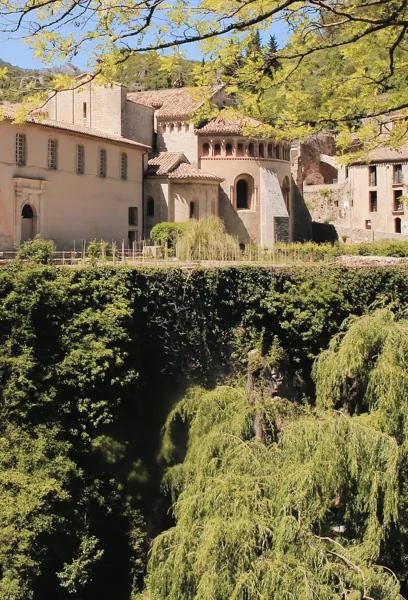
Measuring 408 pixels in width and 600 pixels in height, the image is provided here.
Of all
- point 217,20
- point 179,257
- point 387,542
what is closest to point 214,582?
point 387,542

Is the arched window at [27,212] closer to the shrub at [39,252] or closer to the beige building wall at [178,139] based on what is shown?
the shrub at [39,252]

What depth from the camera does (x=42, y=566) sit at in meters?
14.8

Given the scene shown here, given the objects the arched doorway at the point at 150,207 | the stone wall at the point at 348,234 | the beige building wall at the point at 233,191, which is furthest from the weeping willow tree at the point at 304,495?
the stone wall at the point at 348,234

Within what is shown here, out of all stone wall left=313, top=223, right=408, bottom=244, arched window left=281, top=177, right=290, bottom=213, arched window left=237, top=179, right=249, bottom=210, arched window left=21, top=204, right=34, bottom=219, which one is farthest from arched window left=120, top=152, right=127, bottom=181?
stone wall left=313, top=223, right=408, bottom=244

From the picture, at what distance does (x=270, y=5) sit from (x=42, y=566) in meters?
12.5

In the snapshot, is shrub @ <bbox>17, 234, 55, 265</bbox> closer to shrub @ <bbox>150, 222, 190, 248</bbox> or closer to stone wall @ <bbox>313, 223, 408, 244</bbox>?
shrub @ <bbox>150, 222, 190, 248</bbox>

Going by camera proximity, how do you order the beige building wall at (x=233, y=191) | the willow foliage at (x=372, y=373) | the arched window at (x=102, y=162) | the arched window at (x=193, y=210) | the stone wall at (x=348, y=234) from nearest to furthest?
the willow foliage at (x=372, y=373) → the arched window at (x=102, y=162) → the arched window at (x=193, y=210) → the beige building wall at (x=233, y=191) → the stone wall at (x=348, y=234)

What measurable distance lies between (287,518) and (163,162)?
34.3 m

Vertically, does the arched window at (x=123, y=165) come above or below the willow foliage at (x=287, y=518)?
above

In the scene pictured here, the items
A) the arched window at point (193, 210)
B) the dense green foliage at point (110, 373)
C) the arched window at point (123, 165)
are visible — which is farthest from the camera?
the arched window at point (193, 210)

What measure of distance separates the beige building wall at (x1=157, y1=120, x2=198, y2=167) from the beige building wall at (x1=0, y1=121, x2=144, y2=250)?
3.99 metres

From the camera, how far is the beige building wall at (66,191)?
30688mm

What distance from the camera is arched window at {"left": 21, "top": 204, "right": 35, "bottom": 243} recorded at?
104 feet

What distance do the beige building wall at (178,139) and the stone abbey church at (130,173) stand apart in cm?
6
